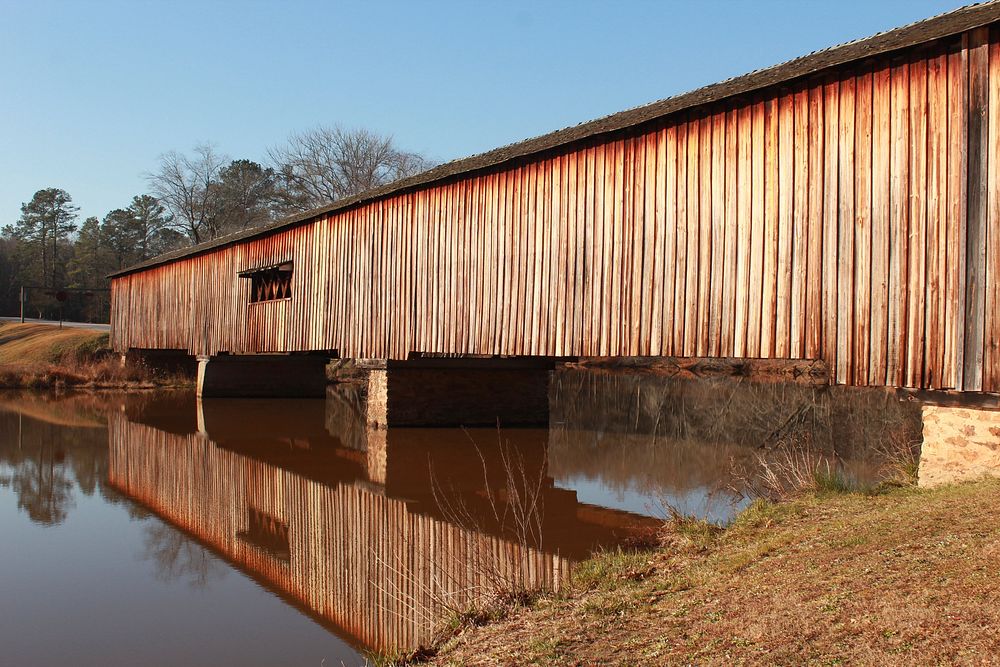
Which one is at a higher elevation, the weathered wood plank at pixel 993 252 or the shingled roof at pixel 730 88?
the shingled roof at pixel 730 88

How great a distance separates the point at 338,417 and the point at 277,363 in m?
4.46

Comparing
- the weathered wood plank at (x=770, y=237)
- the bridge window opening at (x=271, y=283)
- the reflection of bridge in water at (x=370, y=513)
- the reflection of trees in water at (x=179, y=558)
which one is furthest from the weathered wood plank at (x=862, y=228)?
the bridge window opening at (x=271, y=283)

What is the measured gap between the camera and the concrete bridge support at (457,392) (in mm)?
13430

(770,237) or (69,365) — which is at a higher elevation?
(770,237)

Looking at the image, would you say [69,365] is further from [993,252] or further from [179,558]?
[993,252]

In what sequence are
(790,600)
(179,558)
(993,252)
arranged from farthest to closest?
(179,558) → (993,252) → (790,600)

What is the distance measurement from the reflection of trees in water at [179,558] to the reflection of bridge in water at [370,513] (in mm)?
154

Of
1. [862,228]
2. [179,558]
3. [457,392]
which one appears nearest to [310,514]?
[179,558]

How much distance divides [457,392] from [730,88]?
756 cm

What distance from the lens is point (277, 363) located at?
21000mm

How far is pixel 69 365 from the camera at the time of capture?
2408 cm

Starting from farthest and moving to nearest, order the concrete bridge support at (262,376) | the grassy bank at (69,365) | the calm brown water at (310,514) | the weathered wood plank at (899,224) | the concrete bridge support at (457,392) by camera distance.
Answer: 1. the grassy bank at (69,365)
2. the concrete bridge support at (262,376)
3. the concrete bridge support at (457,392)
4. the weathered wood plank at (899,224)
5. the calm brown water at (310,514)

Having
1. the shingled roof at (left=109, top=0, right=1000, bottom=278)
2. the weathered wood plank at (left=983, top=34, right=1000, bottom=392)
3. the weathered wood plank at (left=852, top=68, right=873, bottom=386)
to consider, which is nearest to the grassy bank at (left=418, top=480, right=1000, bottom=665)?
the weathered wood plank at (left=983, top=34, right=1000, bottom=392)

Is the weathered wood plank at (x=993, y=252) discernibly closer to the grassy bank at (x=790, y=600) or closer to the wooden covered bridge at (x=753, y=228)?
the wooden covered bridge at (x=753, y=228)
